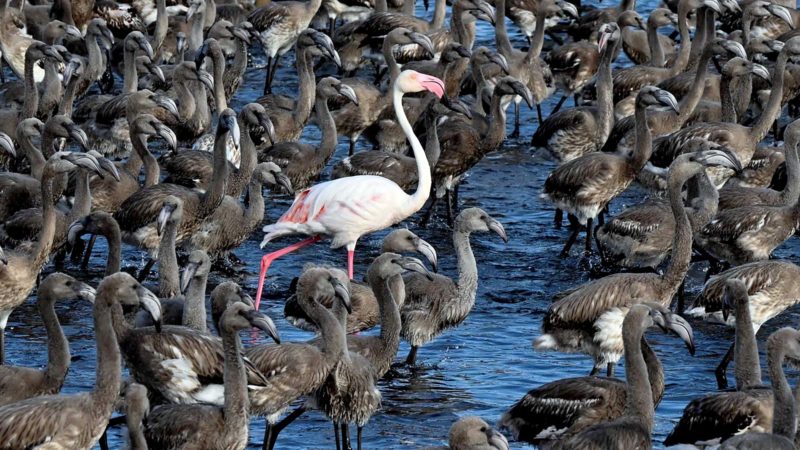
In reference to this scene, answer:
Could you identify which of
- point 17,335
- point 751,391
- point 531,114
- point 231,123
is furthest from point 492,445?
point 531,114

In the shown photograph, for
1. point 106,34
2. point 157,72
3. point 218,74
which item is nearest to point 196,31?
point 106,34

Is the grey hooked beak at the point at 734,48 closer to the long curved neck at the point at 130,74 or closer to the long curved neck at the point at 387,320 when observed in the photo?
the long curved neck at the point at 130,74

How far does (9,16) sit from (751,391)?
13008mm

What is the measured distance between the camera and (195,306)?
11383mm

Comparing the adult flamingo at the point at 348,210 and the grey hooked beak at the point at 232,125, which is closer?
the adult flamingo at the point at 348,210

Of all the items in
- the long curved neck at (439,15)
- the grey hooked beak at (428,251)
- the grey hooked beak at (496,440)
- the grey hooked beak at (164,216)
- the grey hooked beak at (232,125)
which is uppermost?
the grey hooked beak at (496,440)

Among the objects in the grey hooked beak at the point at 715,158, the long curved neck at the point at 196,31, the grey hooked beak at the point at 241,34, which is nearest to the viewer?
the grey hooked beak at the point at 715,158

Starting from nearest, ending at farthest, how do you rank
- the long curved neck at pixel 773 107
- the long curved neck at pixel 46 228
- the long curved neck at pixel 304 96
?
the long curved neck at pixel 46 228
the long curved neck at pixel 773 107
the long curved neck at pixel 304 96

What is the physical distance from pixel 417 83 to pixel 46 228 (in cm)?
424

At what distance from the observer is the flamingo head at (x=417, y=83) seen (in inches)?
605

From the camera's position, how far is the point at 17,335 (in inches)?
513

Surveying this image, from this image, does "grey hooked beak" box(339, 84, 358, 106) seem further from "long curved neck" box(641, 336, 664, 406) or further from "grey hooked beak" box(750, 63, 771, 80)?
"long curved neck" box(641, 336, 664, 406)

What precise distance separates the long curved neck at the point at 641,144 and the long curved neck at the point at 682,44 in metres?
4.22

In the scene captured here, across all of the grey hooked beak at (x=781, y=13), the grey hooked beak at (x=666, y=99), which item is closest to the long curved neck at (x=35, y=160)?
the grey hooked beak at (x=666, y=99)
